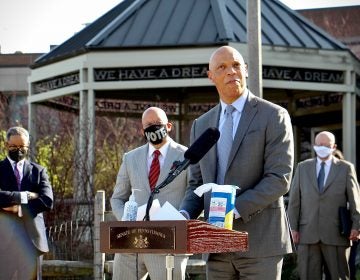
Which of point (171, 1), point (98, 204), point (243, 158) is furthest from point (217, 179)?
point (171, 1)

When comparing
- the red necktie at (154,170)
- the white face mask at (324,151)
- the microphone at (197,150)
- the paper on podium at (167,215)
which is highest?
the white face mask at (324,151)

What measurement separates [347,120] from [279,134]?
17488mm

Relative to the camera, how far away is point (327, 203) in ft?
45.9

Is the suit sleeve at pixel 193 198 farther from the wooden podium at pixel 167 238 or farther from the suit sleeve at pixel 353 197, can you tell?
the suit sleeve at pixel 353 197

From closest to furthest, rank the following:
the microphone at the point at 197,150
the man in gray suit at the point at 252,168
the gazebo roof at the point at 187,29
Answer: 1. the microphone at the point at 197,150
2. the man in gray suit at the point at 252,168
3. the gazebo roof at the point at 187,29

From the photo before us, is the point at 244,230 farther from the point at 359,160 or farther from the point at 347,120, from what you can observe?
the point at 359,160

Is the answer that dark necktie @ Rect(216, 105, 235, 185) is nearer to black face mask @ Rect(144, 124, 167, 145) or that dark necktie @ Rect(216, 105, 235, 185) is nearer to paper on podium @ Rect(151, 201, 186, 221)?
paper on podium @ Rect(151, 201, 186, 221)

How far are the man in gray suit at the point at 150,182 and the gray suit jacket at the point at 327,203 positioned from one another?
3.91 m

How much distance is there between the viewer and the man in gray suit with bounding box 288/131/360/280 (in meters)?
13.9

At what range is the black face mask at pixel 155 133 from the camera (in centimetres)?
1011

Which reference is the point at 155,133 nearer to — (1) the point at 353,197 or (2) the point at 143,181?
(2) the point at 143,181

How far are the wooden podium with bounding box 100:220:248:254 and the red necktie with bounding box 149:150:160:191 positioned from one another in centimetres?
398

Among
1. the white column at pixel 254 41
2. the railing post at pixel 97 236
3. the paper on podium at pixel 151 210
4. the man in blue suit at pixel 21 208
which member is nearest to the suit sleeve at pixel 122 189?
the man in blue suit at pixel 21 208

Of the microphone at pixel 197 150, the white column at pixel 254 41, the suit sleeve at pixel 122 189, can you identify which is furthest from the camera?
the white column at pixel 254 41
